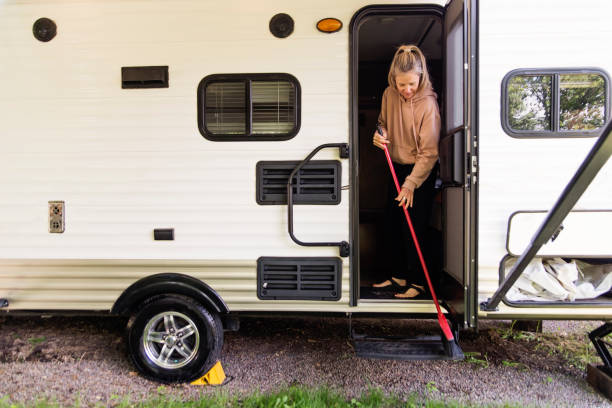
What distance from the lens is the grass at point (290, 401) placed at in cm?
270

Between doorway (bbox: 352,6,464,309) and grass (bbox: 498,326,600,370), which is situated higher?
doorway (bbox: 352,6,464,309)

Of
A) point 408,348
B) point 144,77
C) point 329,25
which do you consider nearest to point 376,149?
point 329,25

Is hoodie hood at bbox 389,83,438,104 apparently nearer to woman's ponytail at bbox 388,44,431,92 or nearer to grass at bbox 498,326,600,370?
woman's ponytail at bbox 388,44,431,92

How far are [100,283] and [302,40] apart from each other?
2335 millimetres

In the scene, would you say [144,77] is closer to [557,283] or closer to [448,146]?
[448,146]

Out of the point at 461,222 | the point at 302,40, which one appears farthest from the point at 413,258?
the point at 302,40

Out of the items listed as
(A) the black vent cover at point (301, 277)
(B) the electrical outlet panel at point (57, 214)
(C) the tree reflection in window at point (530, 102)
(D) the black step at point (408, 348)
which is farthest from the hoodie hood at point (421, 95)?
(B) the electrical outlet panel at point (57, 214)

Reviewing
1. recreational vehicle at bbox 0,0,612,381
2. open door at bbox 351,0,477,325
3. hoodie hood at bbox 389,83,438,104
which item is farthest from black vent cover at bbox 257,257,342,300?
hoodie hood at bbox 389,83,438,104

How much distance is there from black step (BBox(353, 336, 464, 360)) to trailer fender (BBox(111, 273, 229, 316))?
1.07 m

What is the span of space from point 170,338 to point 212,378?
1.43 feet

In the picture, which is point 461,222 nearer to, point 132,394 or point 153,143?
point 153,143

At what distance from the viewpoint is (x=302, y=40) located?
2.93m

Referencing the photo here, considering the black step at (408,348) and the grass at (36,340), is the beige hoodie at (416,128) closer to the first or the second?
the black step at (408,348)

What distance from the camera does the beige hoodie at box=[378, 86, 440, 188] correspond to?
3105 millimetres
